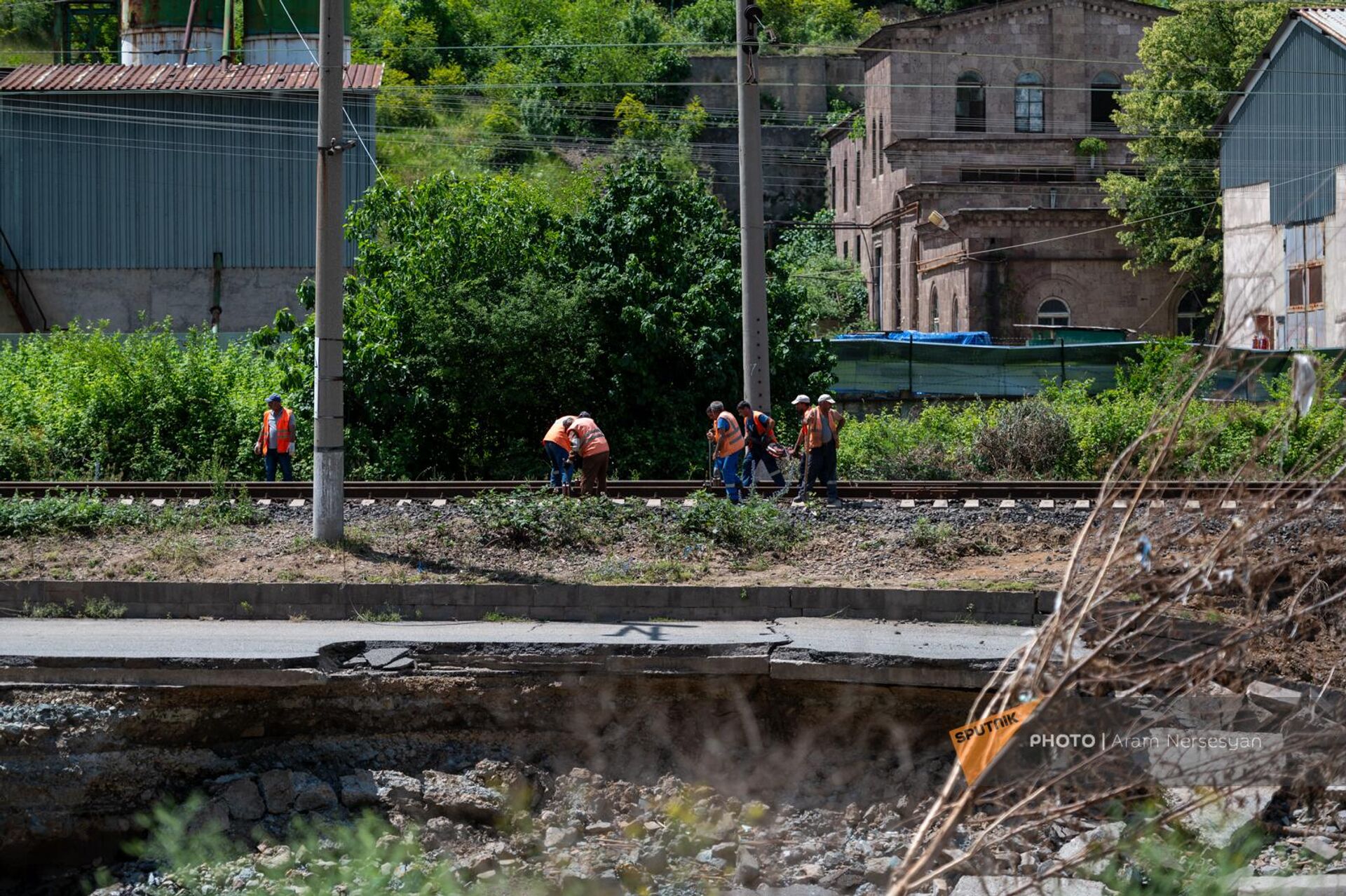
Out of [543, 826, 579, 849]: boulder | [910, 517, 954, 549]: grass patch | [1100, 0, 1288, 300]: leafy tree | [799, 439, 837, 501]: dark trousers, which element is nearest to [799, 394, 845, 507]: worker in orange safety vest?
[799, 439, 837, 501]: dark trousers

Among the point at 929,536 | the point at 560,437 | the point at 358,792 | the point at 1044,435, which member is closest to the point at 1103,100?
the point at 1044,435

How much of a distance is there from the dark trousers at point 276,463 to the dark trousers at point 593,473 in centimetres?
533

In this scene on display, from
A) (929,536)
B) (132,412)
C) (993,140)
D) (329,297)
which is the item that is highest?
(993,140)

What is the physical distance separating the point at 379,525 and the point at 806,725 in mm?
6534

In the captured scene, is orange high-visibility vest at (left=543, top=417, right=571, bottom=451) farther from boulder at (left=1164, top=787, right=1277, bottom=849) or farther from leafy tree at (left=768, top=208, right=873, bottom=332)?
leafy tree at (left=768, top=208, right=873, bottom=332)

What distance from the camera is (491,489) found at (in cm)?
1595

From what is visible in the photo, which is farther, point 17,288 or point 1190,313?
point 1190,313

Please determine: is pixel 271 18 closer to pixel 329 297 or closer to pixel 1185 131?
pixel 329 297

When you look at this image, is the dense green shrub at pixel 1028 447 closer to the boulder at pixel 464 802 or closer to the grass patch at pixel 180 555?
the grass patch at pixel 180 555

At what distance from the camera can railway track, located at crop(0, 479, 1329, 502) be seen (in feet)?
53.2

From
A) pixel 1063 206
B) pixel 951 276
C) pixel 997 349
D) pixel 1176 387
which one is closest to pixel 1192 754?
pixel 1176 387

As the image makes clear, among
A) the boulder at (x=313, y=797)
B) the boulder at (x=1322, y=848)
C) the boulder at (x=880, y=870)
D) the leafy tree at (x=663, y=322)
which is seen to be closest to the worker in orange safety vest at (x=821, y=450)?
the leafy tree at (x=663, y=322)

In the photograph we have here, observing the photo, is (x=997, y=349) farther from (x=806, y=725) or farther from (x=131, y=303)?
(x=131, y=303)

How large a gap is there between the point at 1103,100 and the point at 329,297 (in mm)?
39677
